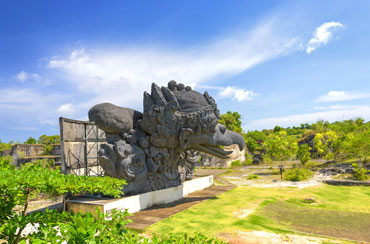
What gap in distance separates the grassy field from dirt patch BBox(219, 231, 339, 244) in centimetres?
33

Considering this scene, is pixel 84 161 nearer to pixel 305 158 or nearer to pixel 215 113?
pixel 215 113

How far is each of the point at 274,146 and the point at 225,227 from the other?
13.6 m

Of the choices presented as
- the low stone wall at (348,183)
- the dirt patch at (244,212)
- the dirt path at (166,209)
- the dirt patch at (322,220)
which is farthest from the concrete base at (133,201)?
the low stone wall at (348,183)

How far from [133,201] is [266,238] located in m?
4.24

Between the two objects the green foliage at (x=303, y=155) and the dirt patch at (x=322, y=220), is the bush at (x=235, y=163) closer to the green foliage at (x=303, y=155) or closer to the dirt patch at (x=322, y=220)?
the green foliage at (x=303, y=155)

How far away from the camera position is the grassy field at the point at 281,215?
6.40 meters

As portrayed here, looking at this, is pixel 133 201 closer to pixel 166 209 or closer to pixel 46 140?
pixel 166 209

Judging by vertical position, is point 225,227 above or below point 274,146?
below

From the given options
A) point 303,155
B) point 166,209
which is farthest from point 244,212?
point 303,155

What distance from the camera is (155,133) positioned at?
885 centimetres

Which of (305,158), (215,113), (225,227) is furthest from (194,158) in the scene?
(305,158)

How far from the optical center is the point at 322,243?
5.46 metres

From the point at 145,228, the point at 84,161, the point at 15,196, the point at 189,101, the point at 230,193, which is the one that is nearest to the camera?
the point at 15,196

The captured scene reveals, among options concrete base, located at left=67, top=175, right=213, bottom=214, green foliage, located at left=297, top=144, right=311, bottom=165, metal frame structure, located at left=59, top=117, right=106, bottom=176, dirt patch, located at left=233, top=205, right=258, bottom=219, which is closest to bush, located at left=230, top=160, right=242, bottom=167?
green foliage, located at left=297, top=144, right=311, bottom=165
